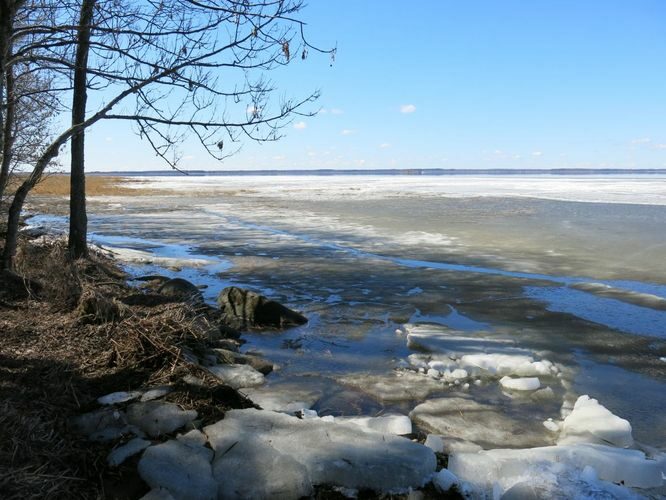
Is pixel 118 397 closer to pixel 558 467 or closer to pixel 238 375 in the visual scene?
pixel 238 375

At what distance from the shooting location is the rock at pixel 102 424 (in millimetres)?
3562

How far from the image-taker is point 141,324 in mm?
4922

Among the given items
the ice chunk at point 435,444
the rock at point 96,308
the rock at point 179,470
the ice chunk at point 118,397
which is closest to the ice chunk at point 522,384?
the ice chunk at point 435,444

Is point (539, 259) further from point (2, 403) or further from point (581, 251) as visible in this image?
point (2, 403)

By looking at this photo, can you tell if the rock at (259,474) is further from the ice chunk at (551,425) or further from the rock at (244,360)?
the ice chunk at (551,425)

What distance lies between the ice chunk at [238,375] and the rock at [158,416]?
131 centimetres

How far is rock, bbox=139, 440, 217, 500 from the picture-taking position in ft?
10.0

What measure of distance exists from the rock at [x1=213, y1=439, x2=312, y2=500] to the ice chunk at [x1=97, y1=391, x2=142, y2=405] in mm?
1035

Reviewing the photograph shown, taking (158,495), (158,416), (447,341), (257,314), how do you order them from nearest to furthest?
1. (158,495)
2. (158,416)
3. (447,341)
4. (257,314)

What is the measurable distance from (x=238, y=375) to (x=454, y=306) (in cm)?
461

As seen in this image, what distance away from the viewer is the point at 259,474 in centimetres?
325

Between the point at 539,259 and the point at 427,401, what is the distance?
9.10 meters

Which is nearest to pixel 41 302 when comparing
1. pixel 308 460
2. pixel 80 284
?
pixel 80 284

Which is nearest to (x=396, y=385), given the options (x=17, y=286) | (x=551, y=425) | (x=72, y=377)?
(x=551, y=425)
